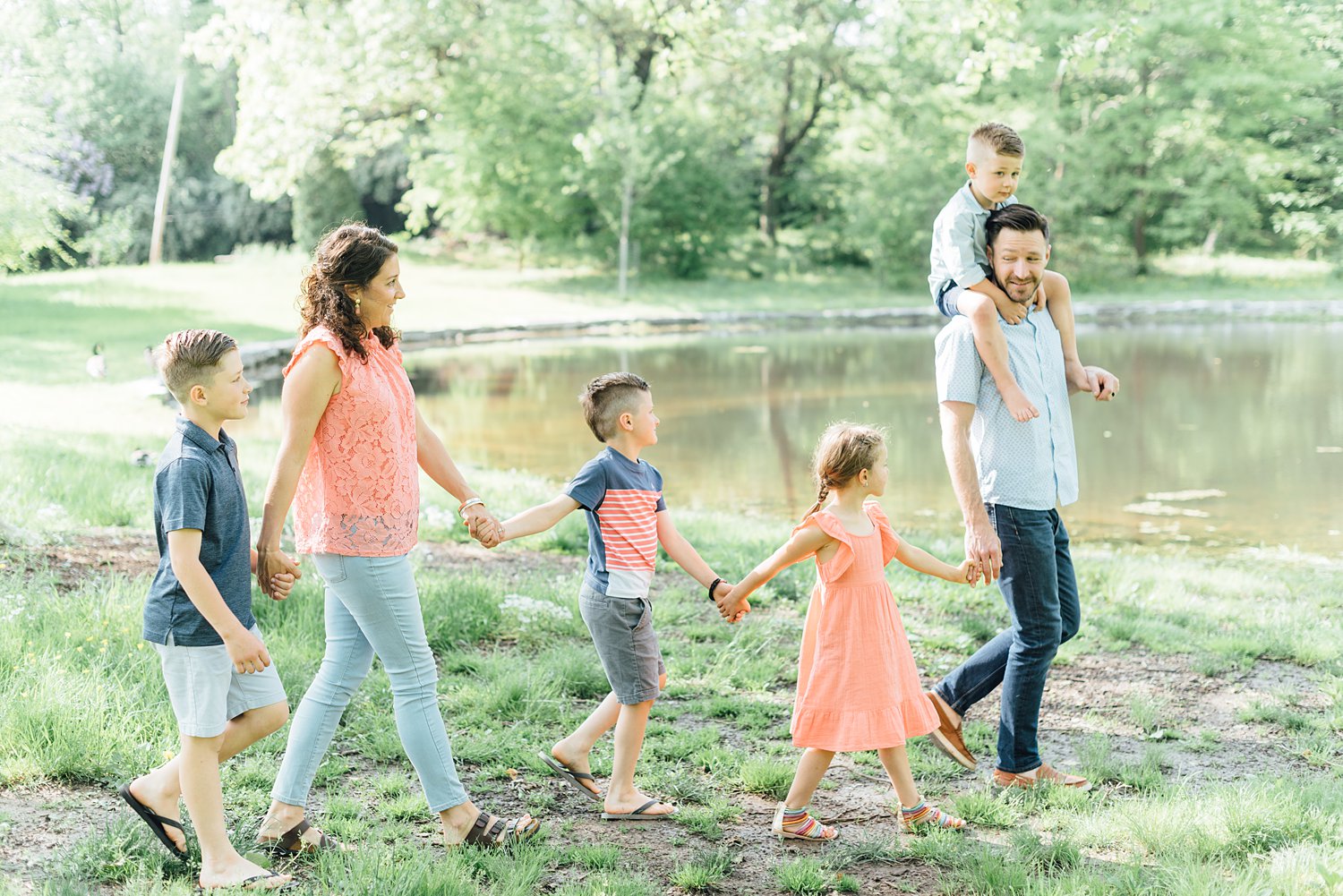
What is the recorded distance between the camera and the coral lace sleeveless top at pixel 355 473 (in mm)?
3406

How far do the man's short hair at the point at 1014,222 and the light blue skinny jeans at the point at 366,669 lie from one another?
2266 mm

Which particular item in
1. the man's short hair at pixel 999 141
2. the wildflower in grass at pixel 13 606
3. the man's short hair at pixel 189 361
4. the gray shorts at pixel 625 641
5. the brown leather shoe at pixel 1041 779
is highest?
the man's short hair at pixel 999 141

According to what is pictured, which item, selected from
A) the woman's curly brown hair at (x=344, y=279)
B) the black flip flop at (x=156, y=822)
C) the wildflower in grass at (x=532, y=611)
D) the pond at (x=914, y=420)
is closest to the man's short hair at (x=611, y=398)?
the woman's curly brown hair at (x=344, y=279)

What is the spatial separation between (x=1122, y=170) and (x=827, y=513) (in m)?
36.5

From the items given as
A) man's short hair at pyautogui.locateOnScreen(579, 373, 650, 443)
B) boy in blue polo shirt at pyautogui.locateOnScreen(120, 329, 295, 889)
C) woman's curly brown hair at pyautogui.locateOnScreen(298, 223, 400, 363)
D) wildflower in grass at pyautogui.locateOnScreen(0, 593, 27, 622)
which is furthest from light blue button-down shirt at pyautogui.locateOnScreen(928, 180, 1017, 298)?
wildflower in grass at pyautogui.locateOnScreen(0, 593, 27, 622)

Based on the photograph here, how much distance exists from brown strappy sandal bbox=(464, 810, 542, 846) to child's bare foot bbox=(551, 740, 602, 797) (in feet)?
1.23

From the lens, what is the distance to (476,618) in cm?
565

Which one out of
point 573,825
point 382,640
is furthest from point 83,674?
point 573,825

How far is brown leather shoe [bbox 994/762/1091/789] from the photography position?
13.7 ft

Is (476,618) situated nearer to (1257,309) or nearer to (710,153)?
(1257,309)

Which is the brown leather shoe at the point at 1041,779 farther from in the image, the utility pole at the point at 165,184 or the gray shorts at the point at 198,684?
the utility pole at the point at 165,184

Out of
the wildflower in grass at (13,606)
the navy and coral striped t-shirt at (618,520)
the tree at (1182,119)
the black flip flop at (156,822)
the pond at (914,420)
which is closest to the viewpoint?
the black flip flop at (156,822)

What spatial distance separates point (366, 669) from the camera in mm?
3658

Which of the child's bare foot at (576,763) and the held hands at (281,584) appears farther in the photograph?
the child's bare foot at (576,763)
